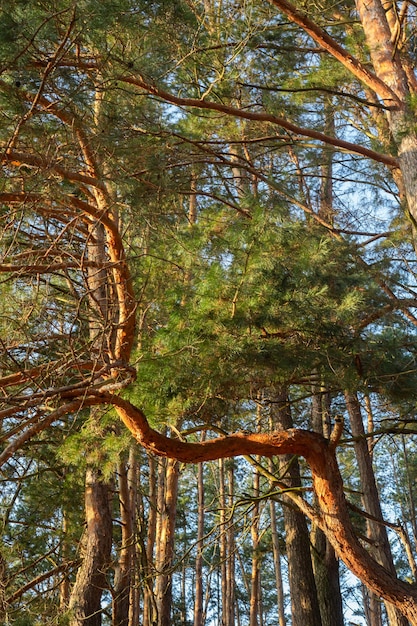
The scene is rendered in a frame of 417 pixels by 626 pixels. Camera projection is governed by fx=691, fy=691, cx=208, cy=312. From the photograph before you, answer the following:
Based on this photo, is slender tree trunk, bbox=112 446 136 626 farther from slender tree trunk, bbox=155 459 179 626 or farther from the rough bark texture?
the rough bark texture

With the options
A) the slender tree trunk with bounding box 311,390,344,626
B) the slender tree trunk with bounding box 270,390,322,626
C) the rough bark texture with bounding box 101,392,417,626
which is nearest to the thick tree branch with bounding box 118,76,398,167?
the rough bark texture with bounding box 101,392,417,626

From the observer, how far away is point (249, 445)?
4617mm

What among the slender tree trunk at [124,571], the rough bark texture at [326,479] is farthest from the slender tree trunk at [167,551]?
the rough bark texture at [326,479]

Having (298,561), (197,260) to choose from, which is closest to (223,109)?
(197,260)

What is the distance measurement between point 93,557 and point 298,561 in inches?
83.5

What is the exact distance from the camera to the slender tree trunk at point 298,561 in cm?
685

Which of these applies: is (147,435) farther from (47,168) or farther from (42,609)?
(42,609)

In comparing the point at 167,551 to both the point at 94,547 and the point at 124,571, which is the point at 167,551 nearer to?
the point at 124,571

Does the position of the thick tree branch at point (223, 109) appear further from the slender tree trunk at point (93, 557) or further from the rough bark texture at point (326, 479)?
the slender tree trunk at point (93, 557)

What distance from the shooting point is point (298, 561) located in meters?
7.12

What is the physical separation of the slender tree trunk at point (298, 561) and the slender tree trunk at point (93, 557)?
1796 mm

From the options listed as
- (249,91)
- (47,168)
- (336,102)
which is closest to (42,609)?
(47,168)

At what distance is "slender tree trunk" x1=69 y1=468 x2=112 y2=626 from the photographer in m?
6.26

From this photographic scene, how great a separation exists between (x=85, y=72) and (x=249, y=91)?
7.48 ft
